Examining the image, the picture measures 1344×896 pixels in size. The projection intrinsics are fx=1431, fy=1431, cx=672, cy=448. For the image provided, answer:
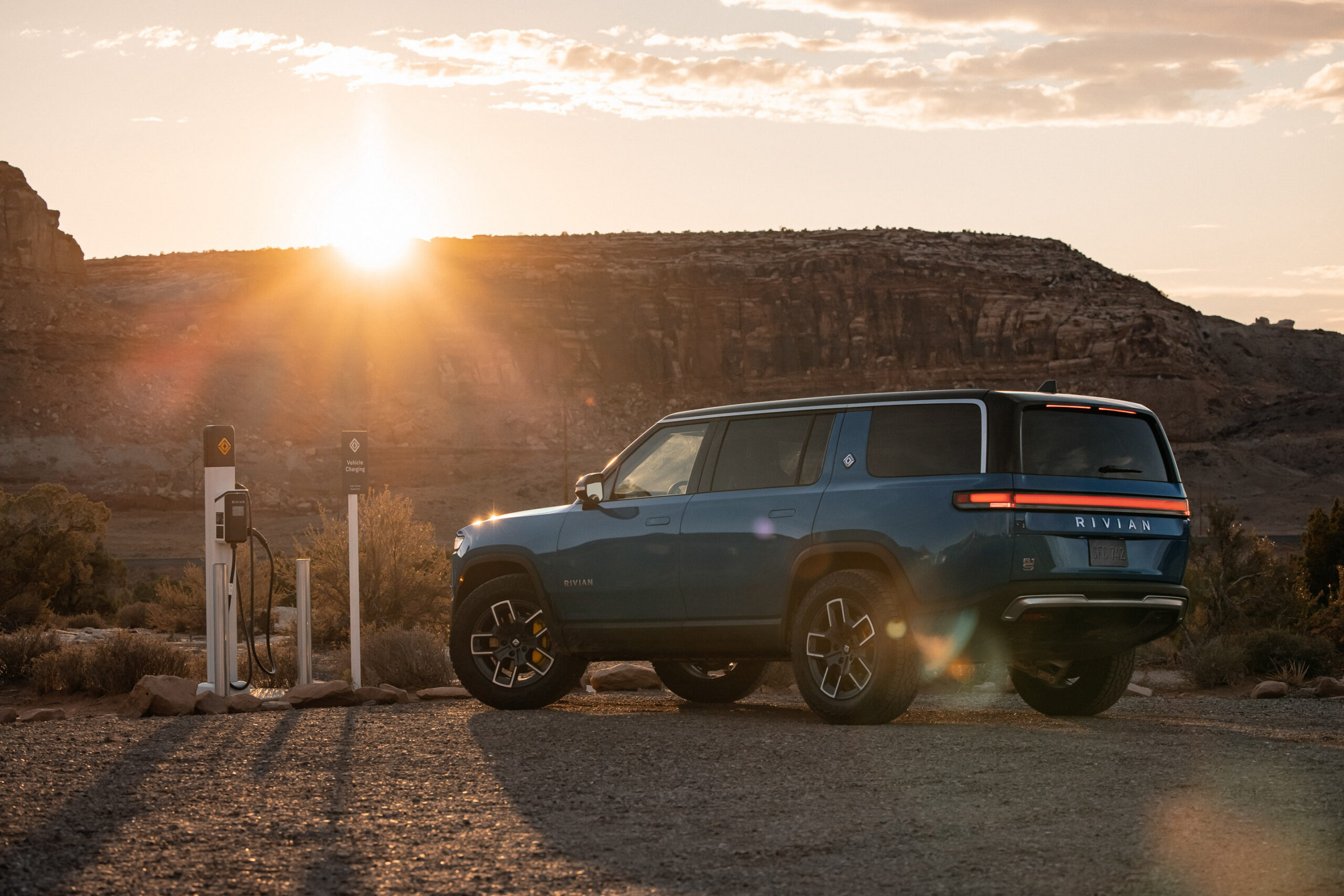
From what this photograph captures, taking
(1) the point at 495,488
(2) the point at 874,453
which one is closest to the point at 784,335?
(1) the point at 495,488

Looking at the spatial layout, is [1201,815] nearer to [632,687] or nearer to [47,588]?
[632,687]

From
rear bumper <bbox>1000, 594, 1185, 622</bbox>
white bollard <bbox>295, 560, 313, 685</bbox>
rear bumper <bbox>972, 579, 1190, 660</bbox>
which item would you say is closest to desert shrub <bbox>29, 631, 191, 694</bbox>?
white bollard <bbox>295, 560, 313, 685</bbox>

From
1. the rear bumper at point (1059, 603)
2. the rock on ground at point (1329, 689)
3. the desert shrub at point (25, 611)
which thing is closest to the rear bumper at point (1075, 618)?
the rear bumper at point (1059, 603)

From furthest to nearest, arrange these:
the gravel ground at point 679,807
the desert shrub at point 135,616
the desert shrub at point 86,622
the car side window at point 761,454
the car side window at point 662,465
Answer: the desert shrub at point 135,616 → the desert shrub at point 86,622 → the car side window at point 662,465 → the car side window at point 761,454 → the gravel ground at point 679,807

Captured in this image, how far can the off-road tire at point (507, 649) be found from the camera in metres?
11.0

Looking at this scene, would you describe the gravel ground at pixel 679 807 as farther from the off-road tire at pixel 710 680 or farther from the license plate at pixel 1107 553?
the off-road tire at pixel 710 680

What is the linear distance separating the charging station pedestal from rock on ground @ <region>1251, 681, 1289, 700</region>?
31.1 ft

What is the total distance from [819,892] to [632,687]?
30.4 ft

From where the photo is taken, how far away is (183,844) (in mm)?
5863

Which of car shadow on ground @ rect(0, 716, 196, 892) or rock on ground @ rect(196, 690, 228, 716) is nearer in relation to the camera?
car shadow on ground @ rect(0, 716, 196, 892)

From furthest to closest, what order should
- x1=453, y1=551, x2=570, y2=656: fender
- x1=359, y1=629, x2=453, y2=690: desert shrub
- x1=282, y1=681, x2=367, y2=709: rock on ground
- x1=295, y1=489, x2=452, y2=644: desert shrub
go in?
x1=295, y1=489, x2=452, y2=644: desert shrub → x1=359, y1=629, x2=453, y2=690: desert shrub → x1=282, y1=681, x2=367, y2=709: rock on ground → x1=453, y1=551, x2=570, y2=656: fender

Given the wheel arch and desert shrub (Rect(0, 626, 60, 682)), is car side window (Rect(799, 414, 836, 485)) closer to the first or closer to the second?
the wheel arch

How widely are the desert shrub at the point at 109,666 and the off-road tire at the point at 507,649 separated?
4557mm

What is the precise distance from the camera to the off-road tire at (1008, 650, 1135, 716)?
10.0 m
